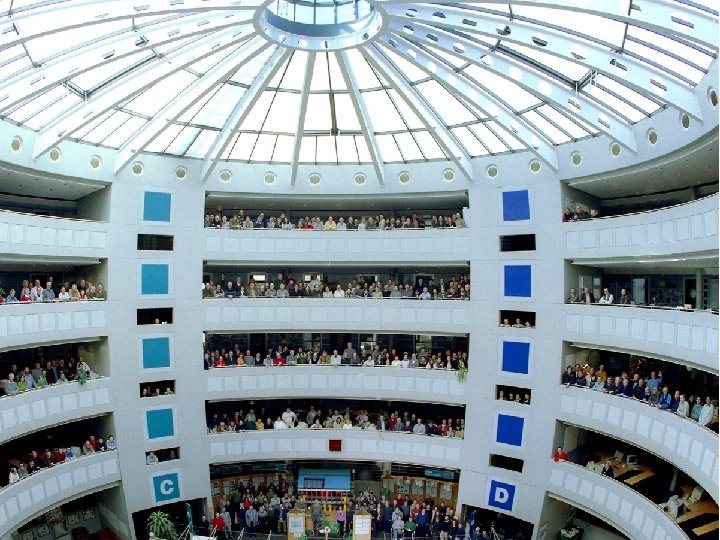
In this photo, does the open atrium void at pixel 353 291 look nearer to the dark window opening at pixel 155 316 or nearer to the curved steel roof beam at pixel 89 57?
the dark window opening at pixel 155 316

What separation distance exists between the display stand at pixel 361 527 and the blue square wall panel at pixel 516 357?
10.5 meters

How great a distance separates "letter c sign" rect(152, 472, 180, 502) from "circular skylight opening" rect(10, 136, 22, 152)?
18159mm

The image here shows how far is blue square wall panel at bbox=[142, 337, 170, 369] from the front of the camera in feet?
118

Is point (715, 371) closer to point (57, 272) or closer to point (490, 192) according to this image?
point (490, 192)

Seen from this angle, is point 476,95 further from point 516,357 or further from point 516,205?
point 516,357

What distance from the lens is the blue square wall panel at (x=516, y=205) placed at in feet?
114

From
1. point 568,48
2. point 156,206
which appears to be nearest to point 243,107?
point 156,206

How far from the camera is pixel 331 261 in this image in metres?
38.0

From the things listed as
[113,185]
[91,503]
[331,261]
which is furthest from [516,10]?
[91,503]

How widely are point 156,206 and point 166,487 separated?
15188mm

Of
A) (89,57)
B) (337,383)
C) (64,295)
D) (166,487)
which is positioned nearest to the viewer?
(89,57)

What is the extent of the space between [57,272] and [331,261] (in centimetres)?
1542

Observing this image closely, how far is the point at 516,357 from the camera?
35.3 m

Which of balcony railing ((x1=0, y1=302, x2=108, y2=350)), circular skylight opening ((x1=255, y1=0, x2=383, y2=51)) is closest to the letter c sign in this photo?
balcony railing ((x1=0, y1=302, x2=108, y2=350))
